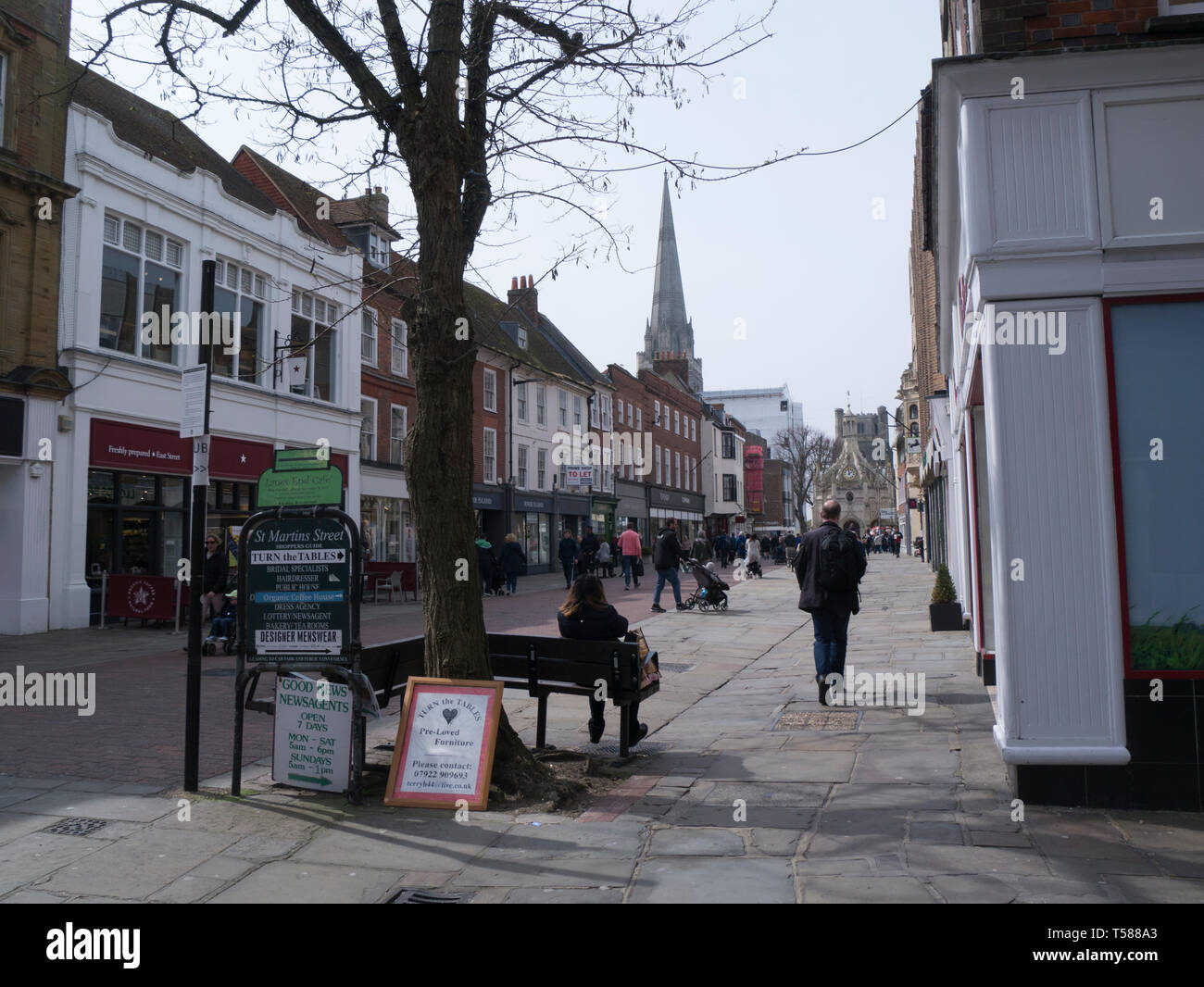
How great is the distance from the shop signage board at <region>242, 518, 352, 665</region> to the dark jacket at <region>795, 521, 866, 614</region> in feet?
14.2

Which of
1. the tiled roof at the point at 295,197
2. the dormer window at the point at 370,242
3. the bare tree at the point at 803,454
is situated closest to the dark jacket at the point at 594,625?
the tiled roof at the point at 295,197

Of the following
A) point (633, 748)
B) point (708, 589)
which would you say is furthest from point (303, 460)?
point (708, 589)

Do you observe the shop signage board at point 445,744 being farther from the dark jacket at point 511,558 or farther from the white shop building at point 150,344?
the dark jacket at point 511,558

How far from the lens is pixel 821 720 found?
789 cm

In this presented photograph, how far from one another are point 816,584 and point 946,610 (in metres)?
5.87

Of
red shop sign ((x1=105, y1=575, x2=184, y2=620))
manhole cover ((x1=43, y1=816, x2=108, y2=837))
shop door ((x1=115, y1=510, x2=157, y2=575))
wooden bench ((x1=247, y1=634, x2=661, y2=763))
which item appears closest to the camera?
manhole cover ((x1=43, y1=816, x2=108, y2=837))

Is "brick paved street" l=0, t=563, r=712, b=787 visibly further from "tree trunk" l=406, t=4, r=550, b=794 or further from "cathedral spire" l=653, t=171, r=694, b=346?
"cathedral spire" l=653, t=171, r=694, b=346

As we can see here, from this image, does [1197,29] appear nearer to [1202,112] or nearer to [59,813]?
[1202,112]

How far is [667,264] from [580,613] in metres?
103

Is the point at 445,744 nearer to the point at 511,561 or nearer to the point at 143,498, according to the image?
the point at 143,498

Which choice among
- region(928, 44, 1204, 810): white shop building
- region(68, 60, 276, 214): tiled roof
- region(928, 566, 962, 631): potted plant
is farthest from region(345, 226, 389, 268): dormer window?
region(928, 44, 1204, 810): white shop building

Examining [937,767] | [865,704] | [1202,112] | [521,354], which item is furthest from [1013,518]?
[521,354]

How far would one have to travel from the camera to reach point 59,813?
5.30m

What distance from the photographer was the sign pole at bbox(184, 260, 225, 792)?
19.0 feet
